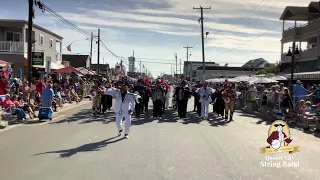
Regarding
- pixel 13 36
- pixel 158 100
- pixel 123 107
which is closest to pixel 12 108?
pixel 123 107

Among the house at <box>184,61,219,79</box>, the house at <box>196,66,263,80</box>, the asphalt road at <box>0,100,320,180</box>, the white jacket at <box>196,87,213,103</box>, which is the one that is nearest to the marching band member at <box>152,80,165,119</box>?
the white jacket at <box>196,87,213,103</box>

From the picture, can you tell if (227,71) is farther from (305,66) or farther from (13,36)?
(13,36)

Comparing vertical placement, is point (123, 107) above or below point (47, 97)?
below

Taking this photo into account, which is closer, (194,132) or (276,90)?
(194,132)

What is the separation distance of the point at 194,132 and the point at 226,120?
16.0 feet

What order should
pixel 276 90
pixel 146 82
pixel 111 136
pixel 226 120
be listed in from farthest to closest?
pixel 146 82 < pixel 276 90 < pixel 226 120 < pixel 111 136

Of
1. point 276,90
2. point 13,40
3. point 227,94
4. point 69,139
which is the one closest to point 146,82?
point 227,94

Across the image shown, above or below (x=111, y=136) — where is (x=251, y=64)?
above

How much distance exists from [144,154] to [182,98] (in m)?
9.89

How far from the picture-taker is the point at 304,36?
38.7 m

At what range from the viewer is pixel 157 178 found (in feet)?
22.7

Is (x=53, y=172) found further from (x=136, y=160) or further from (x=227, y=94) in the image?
(x=227, y=94)

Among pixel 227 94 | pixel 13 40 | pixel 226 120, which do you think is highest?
pixel 13 40

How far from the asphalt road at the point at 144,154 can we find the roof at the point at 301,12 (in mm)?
29541
